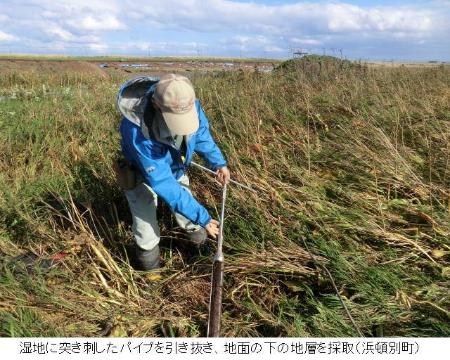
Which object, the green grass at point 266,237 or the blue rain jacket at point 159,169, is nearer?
the green grass at point 266,237

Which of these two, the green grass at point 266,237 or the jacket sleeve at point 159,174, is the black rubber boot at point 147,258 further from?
the jacket sleeve at point 159,174

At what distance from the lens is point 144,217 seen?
266cm

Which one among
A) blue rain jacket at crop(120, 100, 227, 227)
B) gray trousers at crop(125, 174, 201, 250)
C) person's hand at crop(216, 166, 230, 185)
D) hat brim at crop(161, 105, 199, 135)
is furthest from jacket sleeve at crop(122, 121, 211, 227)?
person's hand at crop(216, 166, 230, 185)

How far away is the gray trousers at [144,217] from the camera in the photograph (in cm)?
262

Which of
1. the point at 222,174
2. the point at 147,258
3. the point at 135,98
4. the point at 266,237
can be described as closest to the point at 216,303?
the point at 266,237

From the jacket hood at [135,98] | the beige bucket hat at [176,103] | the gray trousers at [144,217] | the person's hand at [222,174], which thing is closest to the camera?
the beige bucket hat at [176,103]

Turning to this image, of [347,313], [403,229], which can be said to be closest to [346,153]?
[403,229]

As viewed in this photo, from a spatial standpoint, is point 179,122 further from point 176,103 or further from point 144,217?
point 144,217

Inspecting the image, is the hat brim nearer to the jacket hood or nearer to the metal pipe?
the jacket hood

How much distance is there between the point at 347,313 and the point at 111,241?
175cm

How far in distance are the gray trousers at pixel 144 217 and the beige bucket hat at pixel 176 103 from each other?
0.69 meters

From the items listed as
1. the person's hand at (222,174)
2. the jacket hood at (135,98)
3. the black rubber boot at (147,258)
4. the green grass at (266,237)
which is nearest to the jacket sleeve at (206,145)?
the person's hand at (222,174)

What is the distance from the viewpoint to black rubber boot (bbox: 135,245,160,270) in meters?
2.62

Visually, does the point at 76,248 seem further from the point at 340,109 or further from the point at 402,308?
the point at 340,109
